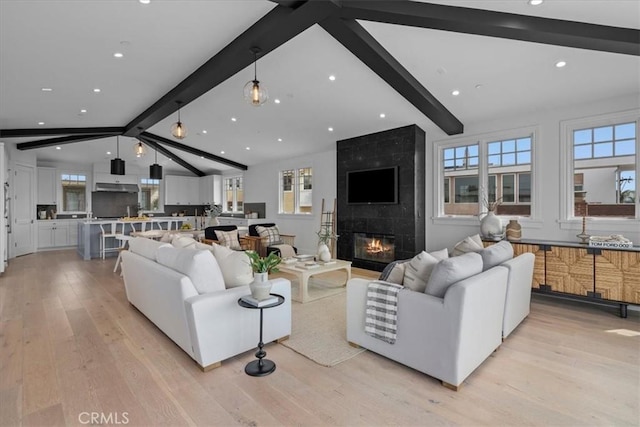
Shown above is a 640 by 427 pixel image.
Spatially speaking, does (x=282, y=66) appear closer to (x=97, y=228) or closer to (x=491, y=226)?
(x=491, y=226)

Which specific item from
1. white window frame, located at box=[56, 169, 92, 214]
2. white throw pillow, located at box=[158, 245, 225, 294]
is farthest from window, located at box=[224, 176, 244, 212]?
white throw pillow, located at box=[158, 245, 225, 294]

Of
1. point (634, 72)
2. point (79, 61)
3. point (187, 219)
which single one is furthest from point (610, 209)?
point (187, 219)

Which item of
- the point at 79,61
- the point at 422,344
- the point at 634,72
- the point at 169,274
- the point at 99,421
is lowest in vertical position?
the point at 99,421

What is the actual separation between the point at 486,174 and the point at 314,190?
13.3ft

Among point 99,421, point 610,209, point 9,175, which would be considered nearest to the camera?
point 99,421

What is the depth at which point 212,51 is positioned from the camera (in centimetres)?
393

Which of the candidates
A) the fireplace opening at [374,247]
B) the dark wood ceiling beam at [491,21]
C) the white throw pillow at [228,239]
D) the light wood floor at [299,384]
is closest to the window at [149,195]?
the white throw pillow at [228,239]

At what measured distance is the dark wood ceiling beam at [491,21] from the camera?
111 inches

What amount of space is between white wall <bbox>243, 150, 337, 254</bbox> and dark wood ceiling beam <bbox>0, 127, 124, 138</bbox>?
385 centimetres

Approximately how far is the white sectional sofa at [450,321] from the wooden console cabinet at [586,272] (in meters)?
1.66

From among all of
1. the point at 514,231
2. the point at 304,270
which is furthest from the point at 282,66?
the point at 514,231

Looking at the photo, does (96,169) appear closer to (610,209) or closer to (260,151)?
(260,151)

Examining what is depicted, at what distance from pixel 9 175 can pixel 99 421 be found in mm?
8506

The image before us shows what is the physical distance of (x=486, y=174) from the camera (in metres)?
5.27
